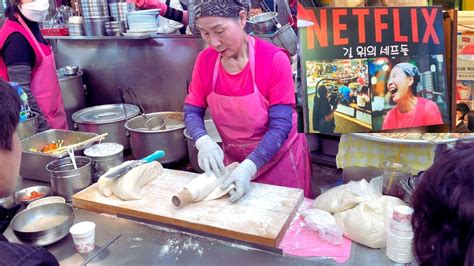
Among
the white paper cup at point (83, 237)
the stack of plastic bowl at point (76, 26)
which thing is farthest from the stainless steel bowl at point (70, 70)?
the white paper cup at point (83, 237)

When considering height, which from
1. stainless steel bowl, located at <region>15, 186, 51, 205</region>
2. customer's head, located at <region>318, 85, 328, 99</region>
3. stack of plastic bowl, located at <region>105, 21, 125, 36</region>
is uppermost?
stack of plastic bowl, located at <region>105, 21, 125, 36</region>

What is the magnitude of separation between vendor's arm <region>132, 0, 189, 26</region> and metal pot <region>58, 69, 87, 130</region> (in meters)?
1.14

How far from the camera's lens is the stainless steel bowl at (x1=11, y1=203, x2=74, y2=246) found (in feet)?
5.00

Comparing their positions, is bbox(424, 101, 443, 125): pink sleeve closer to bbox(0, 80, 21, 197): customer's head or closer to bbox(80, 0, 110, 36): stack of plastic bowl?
bbox(0, 80, 21, 197): customer's head

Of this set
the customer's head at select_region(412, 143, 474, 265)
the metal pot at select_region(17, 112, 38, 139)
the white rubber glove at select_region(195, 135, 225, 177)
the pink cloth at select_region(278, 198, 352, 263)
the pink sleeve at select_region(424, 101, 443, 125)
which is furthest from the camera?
the metal pot at select_region(17, 112, 38, 139)

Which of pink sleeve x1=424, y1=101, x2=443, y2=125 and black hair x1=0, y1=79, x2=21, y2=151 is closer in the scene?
black hair x1=0, y1=79, x2=21, y2=151

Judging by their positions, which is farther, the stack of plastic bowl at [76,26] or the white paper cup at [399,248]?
the stack of plastic bowl at [76,26]

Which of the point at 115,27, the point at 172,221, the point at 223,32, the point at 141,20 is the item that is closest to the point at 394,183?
the point at 172,221

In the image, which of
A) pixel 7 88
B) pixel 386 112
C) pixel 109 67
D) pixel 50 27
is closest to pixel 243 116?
pixel 386 112

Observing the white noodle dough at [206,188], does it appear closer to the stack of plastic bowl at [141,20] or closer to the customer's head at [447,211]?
the customer's head at [447,211]

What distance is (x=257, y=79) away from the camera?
2.14 meters

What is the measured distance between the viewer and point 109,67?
15.1ft

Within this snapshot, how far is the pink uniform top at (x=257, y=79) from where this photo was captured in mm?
2096

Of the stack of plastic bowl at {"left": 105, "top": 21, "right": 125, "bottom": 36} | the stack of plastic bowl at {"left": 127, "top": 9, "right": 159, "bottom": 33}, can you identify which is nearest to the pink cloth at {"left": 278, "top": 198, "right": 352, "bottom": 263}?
the stack of plastic bowl at {"left": 127, "top": 9, "right": 159, "bottom": 33}
